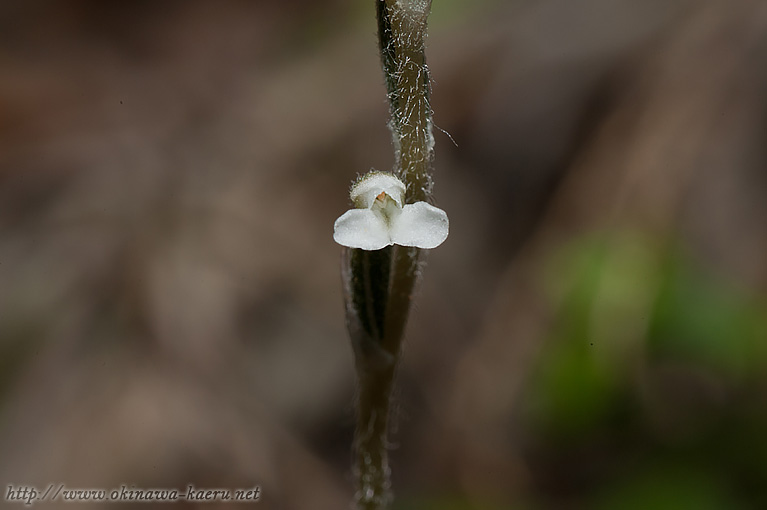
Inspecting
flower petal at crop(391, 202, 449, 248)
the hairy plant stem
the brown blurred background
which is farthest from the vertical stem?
the brown blurred background

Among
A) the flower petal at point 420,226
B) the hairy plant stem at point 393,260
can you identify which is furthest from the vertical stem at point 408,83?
the flower petal at point 420,226

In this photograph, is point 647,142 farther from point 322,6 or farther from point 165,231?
point 165,231

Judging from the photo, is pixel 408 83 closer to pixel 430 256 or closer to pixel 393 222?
pixel 393 222

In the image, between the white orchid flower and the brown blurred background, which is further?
the brown blurred background

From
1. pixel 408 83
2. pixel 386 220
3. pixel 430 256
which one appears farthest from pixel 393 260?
pixel 430 256

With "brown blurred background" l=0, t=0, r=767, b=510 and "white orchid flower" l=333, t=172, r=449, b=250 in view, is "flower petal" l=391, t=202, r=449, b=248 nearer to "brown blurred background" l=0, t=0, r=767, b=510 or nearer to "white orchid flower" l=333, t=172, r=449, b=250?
"white orchid flower" l=333, t=172, r=449, b=250
